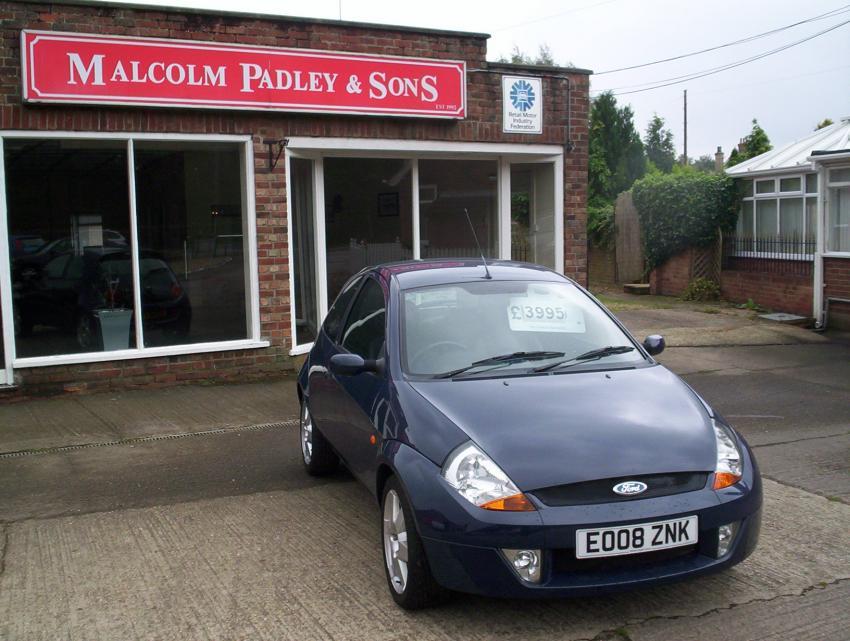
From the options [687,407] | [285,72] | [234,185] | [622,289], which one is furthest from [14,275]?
[622,289]

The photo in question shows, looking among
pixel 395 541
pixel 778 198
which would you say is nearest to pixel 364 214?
pixel 395 541

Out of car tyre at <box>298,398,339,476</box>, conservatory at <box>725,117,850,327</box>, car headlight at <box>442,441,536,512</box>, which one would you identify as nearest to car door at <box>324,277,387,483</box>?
car tyre at <box>298,398,339,476</box>

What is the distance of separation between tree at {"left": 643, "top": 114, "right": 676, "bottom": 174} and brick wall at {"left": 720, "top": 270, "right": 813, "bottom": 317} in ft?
143

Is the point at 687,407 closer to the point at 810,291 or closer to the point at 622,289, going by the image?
the point at 810,291

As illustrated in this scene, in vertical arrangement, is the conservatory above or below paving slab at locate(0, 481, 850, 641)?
above

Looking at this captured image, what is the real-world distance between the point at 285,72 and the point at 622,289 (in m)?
14.5

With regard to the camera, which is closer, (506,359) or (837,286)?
(506,359)

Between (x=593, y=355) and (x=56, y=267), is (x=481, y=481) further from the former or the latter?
(x=56, y=267)

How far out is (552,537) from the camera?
3.82 m

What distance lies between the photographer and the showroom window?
9.88m

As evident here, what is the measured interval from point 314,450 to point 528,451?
112 inches

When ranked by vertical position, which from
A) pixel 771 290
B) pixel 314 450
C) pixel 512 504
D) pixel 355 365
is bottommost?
pixel 314 450

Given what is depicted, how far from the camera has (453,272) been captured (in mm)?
5699

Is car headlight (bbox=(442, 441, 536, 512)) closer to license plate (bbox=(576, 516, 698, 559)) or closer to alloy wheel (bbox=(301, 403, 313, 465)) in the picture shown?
license plate (bbox=(576, 516, 698, 559))
